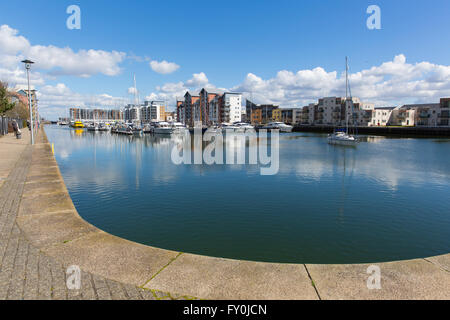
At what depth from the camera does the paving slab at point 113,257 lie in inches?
208

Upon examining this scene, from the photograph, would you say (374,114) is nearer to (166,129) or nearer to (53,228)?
(166,129)

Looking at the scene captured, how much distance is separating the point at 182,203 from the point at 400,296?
997 centimetres

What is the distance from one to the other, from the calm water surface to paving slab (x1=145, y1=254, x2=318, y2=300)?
242 centimetres

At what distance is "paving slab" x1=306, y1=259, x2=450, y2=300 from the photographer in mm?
4633

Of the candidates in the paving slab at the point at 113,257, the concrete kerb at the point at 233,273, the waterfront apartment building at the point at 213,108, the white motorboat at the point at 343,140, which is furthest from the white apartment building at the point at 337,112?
the paving slab at the point at 113,257

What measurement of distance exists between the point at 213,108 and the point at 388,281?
173 metres

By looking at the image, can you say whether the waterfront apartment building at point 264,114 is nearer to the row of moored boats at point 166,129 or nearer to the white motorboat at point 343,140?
the row of moored boats at point 166,129

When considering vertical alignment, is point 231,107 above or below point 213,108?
below

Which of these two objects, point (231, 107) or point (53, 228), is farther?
point (231, 107)

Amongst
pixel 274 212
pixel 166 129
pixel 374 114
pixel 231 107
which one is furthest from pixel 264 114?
pixel 274 212

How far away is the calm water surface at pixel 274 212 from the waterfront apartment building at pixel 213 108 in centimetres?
14661

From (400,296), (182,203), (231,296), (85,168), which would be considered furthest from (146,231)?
(85,168)

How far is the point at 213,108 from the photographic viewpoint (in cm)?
17400
